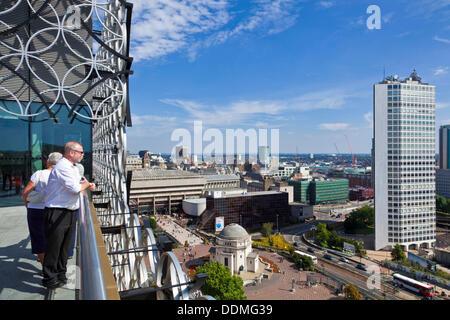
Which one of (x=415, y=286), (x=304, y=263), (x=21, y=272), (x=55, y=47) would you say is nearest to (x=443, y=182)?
(x=415, y=286)

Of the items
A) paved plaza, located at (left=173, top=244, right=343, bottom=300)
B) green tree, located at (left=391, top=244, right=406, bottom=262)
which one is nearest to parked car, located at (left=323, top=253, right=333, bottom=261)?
paved plaza, located at (left=173, top=244, right=343, bottom=300)

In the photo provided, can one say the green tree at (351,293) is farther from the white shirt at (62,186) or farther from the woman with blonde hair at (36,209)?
the white shirt at (62,186)

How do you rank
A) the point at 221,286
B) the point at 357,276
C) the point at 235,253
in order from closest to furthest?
the point at 221,286
the point at 357,276
the point at 235,253

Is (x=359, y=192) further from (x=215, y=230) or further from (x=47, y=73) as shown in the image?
(x=47, y=73)

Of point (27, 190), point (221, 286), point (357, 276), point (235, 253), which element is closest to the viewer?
point (27, 190)

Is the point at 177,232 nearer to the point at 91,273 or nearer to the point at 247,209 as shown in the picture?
the point at 247,209

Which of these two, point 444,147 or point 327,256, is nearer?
point 327,256

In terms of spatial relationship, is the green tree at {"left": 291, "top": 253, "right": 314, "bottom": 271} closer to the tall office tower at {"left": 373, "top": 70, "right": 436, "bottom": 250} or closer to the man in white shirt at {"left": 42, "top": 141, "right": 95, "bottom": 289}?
the tall office tower at {"left": 373, "top": 70, "right": 436, "bottom": 250}

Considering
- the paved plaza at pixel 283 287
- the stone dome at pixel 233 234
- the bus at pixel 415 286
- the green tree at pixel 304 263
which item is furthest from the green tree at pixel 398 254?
the stone dome at pixel 233 234
